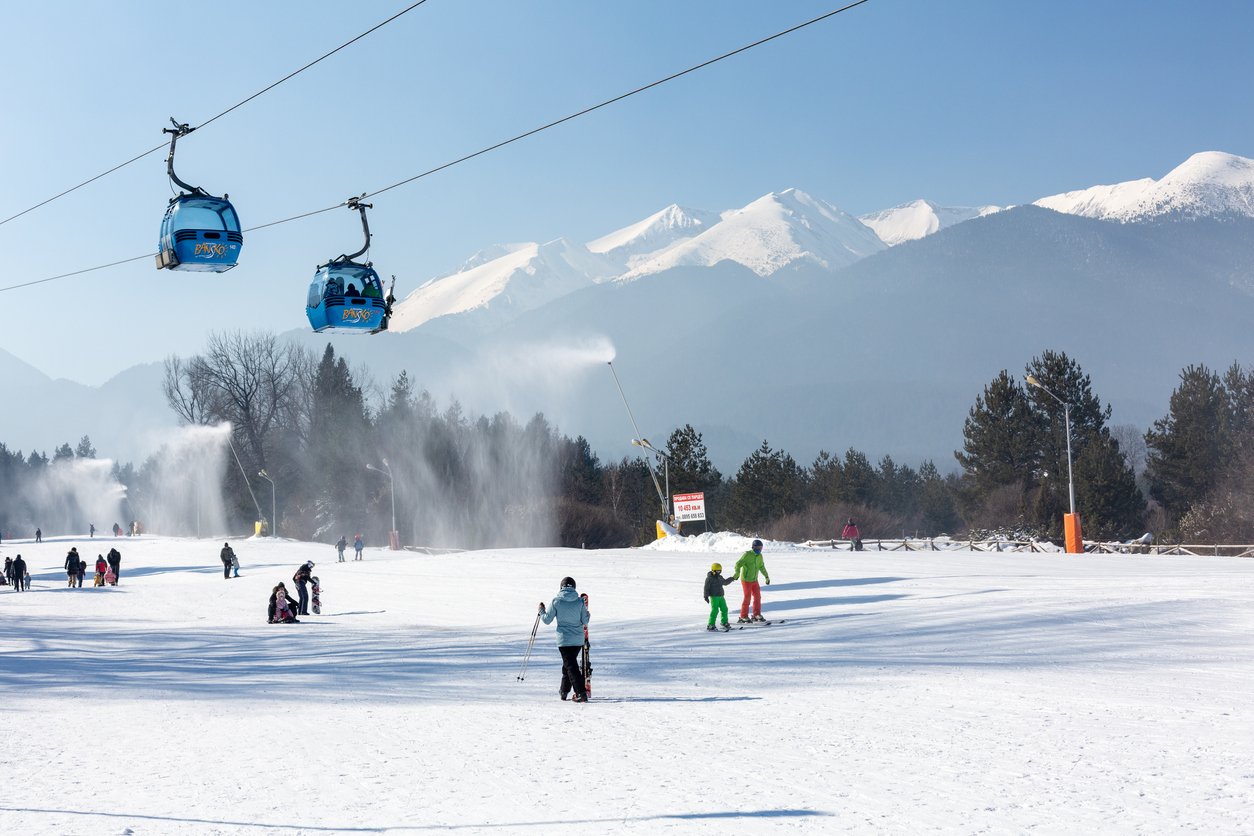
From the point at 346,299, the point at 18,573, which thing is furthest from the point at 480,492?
the point at 346,299

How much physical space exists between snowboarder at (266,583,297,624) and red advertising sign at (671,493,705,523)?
84.7ft

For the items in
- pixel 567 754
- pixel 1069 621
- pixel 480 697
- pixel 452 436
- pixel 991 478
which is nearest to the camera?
pixel 567 754

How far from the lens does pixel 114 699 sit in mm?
15789

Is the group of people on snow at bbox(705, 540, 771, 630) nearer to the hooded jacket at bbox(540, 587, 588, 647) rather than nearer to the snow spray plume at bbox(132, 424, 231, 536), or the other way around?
the hooded jacket at bbox(540, 587, 588, 647)

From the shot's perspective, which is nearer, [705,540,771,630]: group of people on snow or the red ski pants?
[705,540,771,630]: group of people on snow

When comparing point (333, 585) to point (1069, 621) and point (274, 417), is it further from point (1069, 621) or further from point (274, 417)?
point (274, 417)

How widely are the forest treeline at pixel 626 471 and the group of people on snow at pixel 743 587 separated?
4960cm

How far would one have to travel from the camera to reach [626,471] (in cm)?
11175

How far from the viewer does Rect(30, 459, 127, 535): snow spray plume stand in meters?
165

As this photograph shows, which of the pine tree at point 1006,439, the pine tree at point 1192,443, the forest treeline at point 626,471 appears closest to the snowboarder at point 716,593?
the forest treeline at point 626,471

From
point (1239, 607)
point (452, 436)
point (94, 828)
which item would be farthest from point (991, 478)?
point (94, 828)

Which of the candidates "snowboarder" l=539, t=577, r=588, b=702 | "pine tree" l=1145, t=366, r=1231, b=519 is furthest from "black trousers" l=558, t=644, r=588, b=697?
"pine tree" l=1145, t=366, r=1231, b=519

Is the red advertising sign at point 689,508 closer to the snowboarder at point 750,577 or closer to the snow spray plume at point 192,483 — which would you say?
the snowboarder at point 750,577

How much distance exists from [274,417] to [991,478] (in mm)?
63098
